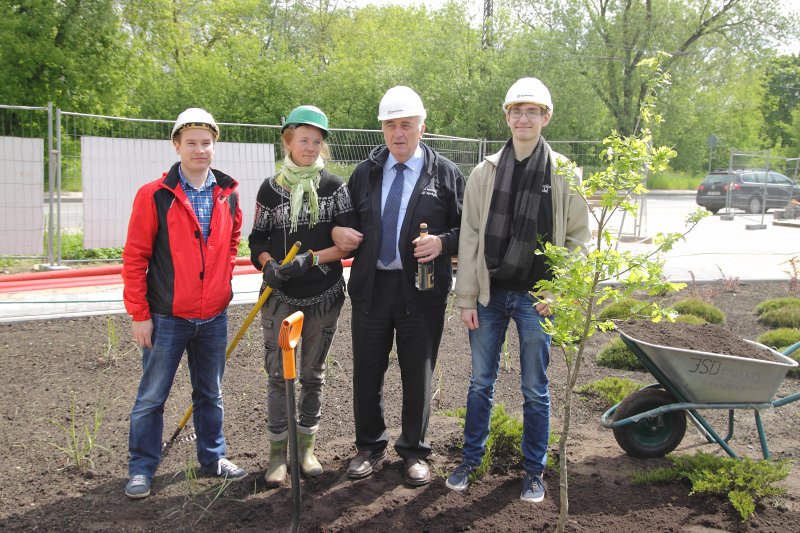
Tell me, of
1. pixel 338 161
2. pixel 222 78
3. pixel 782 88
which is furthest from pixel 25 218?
pixel 782 88

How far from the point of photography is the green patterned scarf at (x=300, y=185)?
3586 mm

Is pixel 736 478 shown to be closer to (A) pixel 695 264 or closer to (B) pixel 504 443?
(B) pixel 504 443

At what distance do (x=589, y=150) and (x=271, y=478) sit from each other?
44.9 feet

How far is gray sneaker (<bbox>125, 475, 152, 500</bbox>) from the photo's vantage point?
3520 mm

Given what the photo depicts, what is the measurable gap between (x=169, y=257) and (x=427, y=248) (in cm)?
127

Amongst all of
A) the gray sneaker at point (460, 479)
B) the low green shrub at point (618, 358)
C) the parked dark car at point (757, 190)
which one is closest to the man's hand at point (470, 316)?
the gray sneaker at point (460, 479)

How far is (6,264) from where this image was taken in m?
9.48

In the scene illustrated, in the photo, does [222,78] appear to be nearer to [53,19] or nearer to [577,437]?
[53,19]

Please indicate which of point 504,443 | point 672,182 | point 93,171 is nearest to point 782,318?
point 504,443

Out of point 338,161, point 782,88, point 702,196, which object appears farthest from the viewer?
point 782,88

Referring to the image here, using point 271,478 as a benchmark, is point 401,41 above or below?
above

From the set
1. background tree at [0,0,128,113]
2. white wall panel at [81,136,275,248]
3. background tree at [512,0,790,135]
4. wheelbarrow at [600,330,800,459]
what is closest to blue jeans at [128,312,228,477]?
wheelbarrow at [600,330,800,459]

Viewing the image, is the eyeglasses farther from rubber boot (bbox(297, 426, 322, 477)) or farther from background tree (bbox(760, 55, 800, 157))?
background tree (bbox(760, 55, 800, 157))

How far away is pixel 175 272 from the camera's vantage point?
3504mm
